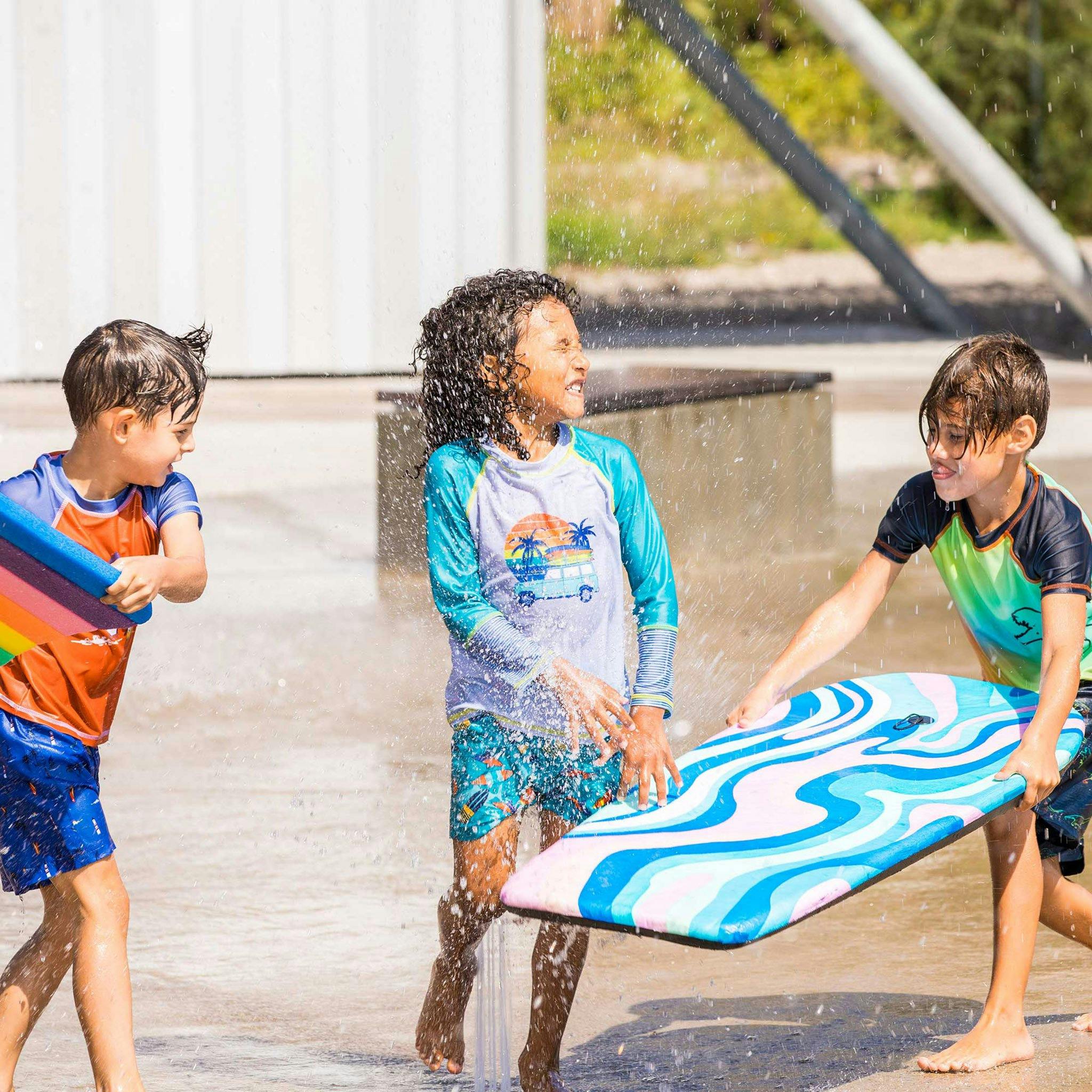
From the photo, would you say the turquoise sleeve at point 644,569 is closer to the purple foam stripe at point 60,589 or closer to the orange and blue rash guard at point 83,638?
the orange and blue rash guard at point 83,638

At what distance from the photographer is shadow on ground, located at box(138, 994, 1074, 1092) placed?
2980 mm

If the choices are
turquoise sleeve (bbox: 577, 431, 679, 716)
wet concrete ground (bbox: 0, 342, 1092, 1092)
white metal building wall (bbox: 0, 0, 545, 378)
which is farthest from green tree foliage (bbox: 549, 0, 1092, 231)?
turquoise sleeve (bbox: 577, 431, 679, 716)

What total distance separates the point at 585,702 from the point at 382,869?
5.13 feet

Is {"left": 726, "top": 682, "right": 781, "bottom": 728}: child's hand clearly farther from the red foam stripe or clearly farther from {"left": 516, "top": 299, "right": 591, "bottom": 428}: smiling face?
the red foam stripe

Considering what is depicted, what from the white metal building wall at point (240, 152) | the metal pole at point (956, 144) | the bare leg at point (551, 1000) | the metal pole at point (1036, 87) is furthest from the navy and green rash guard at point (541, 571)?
the metal pole at point (1036, 87)

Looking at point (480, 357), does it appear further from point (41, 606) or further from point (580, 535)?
point (41, 606)

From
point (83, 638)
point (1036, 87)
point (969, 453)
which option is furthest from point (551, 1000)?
point (1036, 87)

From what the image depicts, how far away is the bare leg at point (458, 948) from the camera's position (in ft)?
9.52

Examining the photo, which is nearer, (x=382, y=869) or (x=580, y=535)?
(x=580, y=535)

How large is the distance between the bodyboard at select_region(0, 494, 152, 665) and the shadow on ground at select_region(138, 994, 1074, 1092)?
2.95 feet

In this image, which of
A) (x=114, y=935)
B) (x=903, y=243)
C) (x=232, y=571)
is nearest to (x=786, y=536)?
(x=232, y=571)

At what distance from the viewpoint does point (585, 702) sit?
282 cm

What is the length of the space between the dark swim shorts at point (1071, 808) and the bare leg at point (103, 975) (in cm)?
160

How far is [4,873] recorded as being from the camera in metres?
2.74
